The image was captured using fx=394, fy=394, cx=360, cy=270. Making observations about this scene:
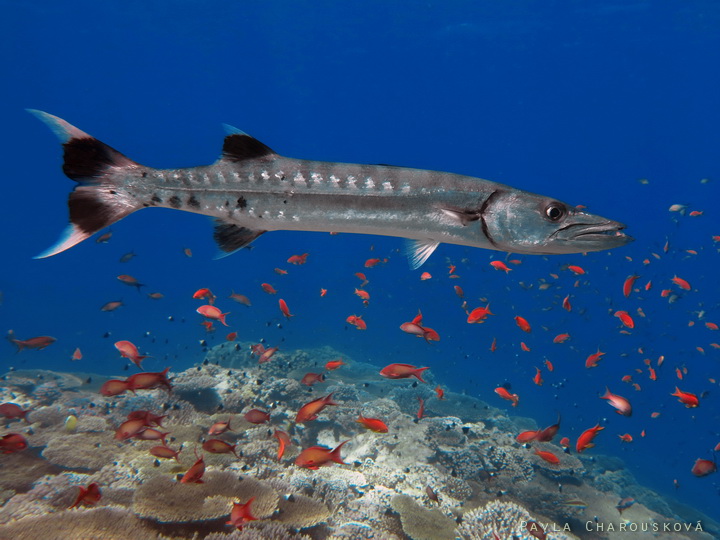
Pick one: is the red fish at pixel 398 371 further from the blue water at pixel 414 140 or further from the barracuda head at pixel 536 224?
the blue water at pixel 414 140

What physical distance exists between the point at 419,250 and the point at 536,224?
934mm

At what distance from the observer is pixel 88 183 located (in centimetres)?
298

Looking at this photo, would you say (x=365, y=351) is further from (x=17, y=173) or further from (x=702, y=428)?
(x=17, y=173)

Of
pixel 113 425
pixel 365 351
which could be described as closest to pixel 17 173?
pixel 365 351

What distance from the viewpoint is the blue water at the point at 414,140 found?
125 feet

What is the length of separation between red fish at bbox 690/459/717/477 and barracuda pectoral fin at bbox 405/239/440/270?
7.70 meters

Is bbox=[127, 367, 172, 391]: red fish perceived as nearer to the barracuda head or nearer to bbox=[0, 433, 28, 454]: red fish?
bbox=[0, 433, 28, 454]: red fish

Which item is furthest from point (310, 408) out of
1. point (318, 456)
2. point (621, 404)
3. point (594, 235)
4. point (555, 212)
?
point (621, 404)

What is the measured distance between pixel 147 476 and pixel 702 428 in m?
79.1

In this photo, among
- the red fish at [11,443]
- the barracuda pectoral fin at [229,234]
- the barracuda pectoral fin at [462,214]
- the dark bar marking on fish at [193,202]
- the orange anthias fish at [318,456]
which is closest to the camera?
the barracuda pectoral fin at [462,214]

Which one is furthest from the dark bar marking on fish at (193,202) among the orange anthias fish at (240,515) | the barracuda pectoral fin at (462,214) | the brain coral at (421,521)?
the brain coral at (421,521)

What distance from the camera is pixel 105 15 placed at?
40.0 meters

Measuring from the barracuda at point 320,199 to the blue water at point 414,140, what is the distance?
67.9 ft

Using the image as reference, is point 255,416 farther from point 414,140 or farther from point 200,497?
point 414,140
